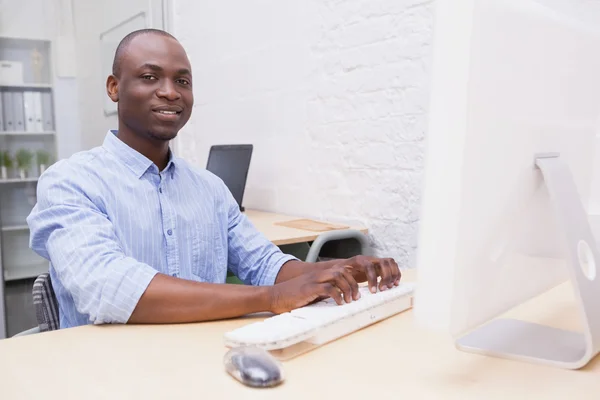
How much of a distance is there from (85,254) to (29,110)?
2334 millimetres

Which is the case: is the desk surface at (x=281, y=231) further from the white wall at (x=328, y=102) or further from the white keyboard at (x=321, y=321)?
the white keyboard at (x=321, y=321)

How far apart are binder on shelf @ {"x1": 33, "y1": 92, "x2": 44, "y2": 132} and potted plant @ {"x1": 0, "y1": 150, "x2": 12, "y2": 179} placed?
21cm

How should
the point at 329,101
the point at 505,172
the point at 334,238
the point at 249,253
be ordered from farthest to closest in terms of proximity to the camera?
the point at 329,101 → the point at 334,238 → the point at 249,253 → the point at 505,172

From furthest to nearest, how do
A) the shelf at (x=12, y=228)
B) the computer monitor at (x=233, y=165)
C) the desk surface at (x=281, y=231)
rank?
the shelf at (x=12, y=228)
the computer monitor at (x=233, y=165)
the desk surface at (x=281, y=231)

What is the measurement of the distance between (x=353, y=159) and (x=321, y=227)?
29 centimetres

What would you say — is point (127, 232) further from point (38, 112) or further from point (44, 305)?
point (38, 112)

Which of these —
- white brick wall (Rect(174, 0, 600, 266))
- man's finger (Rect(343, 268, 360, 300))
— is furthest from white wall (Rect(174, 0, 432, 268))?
man's finger (Rect(343, 268, 360, 300))

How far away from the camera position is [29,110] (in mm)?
2889

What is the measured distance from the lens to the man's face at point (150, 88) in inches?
47.7

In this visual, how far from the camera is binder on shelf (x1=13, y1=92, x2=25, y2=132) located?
2.81 metres

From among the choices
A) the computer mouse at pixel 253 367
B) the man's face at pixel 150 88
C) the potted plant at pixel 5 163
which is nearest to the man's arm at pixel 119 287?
the computer mouse at pixel 253 367

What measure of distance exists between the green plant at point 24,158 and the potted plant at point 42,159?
0.05m

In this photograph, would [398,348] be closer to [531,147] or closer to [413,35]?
[531,147]

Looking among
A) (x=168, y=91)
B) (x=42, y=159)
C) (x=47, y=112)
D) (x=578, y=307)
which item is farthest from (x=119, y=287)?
(x=47, y=112)
